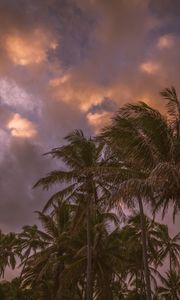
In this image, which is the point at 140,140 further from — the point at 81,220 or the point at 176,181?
the point at 81,220

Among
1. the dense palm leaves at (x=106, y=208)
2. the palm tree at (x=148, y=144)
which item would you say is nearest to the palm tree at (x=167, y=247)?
the dense palm leaves at (x=106, y=208)

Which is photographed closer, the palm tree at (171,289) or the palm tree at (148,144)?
the palm tree at (148,144)

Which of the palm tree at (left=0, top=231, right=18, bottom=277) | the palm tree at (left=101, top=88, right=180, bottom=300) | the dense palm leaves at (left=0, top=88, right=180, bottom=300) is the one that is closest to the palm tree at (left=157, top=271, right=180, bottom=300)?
the dense palm leaves at (left=0, top=88, right=180, bottom=300)

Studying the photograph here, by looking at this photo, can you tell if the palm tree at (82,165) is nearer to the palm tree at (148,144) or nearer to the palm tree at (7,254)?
the palm tree at (148,144)

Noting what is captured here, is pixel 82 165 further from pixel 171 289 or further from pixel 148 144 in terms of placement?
pixel 171 289

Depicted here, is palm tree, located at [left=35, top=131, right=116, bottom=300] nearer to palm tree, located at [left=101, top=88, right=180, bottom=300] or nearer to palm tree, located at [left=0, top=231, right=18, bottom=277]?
palm tree, located at [left=101, top=88, right=180, bottom=300]

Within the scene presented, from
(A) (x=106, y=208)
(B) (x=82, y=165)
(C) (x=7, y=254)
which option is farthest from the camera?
(C) (x=7, y=254)

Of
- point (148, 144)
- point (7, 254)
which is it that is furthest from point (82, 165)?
point (7, 254)

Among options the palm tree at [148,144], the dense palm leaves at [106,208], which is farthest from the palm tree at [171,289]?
the palm tree at [148,144]

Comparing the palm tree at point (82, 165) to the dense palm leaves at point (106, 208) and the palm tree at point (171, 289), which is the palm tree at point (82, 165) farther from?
the palm tree at point (171, 289)

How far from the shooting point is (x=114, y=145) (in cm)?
1909

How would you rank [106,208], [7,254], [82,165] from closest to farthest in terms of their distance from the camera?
1. [106,208]
2. [82,165]
3. [7,254]

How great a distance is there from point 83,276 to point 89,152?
11.6 metres

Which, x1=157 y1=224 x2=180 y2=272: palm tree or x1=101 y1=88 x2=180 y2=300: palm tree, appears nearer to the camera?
x1=101 y1=88 x2=180 y2=300: palm tree
